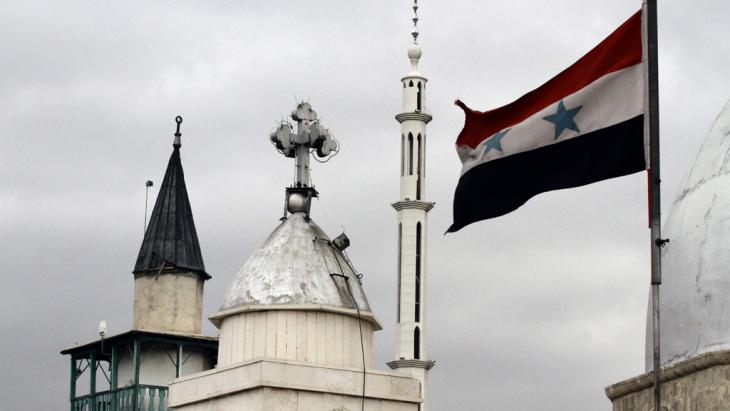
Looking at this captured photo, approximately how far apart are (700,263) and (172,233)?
20298 millimetres

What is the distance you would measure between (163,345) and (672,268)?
18.4 metres

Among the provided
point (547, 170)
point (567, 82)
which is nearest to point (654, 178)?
point (547, 170)

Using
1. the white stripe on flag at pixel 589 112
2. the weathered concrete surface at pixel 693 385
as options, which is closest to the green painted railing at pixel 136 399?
the white stripe on flag at pixel 589 112


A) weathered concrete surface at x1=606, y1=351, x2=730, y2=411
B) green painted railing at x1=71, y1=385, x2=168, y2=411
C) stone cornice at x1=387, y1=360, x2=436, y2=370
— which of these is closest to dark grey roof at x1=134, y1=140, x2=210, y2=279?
green painted railing at x1=71, y1=385, x2=168, y2=411

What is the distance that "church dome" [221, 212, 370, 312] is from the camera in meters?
22.9

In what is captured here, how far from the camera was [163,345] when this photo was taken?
33.7m

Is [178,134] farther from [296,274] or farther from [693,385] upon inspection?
[693,385]

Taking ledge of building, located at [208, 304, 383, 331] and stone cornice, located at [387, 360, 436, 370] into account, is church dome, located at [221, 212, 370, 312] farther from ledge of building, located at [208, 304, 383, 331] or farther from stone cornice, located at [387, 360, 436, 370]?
stone cornice, located at [387, 360, 436, 370]

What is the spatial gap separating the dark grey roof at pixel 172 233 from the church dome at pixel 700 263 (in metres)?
18.4

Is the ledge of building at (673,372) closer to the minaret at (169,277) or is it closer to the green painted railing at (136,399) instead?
the green painted railing at (136,399)

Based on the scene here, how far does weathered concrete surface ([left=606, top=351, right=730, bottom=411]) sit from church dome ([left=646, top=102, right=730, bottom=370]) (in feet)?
1.01

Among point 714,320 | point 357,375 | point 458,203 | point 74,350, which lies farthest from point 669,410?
point 74,350

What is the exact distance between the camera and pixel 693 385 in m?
16.1

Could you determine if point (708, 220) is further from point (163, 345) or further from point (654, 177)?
point (163, 345)
